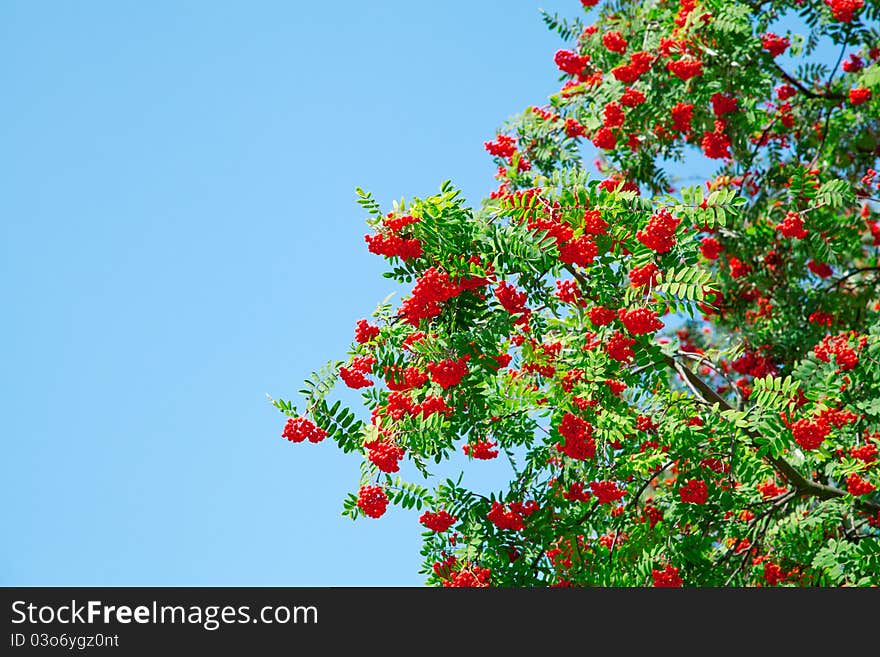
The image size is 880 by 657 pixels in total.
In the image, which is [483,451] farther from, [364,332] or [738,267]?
[738,267]

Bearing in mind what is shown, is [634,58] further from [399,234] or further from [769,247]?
[399,234]

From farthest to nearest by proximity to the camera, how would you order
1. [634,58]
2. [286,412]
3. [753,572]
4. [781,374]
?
[781,374] < [634,58] < [753,572] < [286,412]

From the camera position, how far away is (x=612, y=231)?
485 cm

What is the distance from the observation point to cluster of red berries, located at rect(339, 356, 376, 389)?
15.4ft

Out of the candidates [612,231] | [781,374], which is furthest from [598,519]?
[781,374]

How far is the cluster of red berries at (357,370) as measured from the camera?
4.70 metres

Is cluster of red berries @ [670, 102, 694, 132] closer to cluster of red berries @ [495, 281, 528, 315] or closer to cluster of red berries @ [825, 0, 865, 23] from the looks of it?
cluster of red berries @ [825, 0, 865, 23]

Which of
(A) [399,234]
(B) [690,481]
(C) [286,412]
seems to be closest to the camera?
(A) [399,234]

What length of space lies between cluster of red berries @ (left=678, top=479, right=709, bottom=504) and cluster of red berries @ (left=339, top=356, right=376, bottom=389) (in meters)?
2.26

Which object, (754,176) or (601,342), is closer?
(601,342)

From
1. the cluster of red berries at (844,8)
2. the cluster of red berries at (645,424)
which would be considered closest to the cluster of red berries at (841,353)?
the cluster of red berries at (645,424)

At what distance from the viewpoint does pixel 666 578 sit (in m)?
5.61

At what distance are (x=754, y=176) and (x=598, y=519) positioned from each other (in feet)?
14.0

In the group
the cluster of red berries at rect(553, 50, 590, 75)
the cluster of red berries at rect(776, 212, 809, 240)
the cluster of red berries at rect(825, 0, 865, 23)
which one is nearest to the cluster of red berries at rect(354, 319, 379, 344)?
the cluster of red berries at rect(776, 212, 809, 240)
